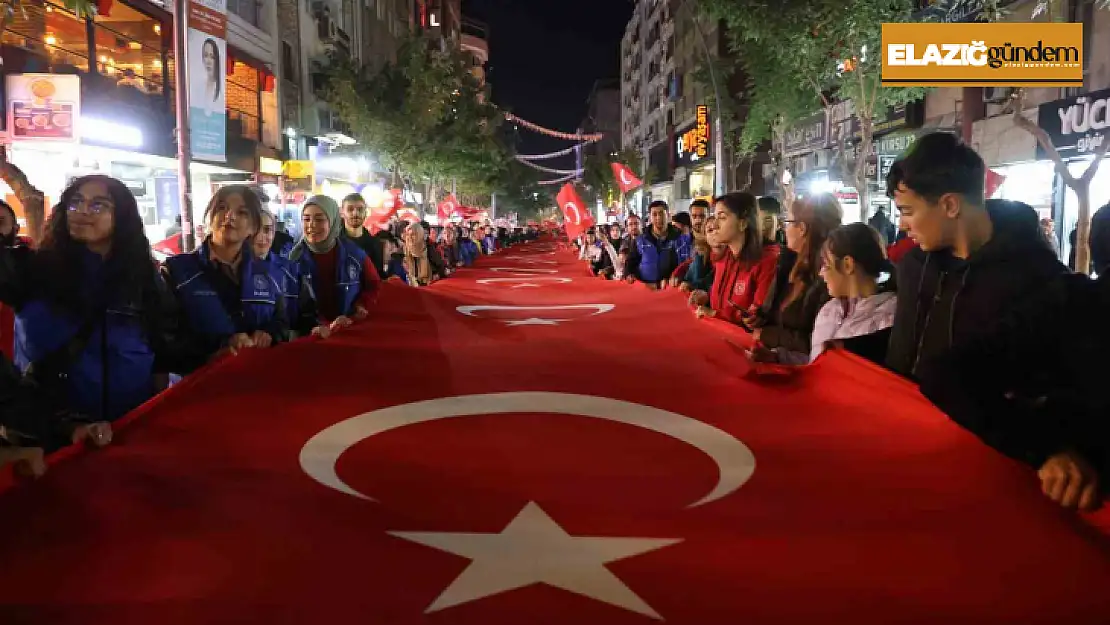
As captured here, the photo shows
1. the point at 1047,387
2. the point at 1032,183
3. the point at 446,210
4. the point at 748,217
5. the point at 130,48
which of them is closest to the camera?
the point at 1047,387

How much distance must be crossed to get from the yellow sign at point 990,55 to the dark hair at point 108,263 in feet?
36.2

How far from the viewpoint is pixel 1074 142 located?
1708 centimetres

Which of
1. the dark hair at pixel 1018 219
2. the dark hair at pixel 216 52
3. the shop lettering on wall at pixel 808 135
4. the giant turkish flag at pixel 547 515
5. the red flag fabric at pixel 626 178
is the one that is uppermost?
the shop lettering on wall at pixel 808 135

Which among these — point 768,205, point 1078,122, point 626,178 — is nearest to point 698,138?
point 626,178

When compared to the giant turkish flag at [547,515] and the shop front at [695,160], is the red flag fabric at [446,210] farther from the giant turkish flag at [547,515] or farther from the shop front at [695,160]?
the giant turkish flag at [547,515]

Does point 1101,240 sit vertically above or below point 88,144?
below

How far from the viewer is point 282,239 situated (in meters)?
9.06

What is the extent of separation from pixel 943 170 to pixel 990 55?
10.9 m

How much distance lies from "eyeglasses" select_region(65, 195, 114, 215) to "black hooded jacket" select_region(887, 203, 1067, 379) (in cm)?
348

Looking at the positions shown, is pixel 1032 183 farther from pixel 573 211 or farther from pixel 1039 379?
pixel 1039 379

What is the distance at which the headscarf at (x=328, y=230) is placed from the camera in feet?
23.1

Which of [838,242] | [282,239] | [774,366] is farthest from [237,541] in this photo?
[282,239]

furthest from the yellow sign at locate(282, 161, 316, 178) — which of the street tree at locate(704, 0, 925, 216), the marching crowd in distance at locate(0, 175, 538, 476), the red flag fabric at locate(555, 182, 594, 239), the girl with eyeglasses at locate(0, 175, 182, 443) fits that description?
the girl with eyeglasses at locate(0, 175, 182, 443)

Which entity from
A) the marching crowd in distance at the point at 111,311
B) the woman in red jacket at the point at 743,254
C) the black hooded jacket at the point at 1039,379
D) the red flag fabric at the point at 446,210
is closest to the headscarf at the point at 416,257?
the marching crowd in distance at the point at 111,311
